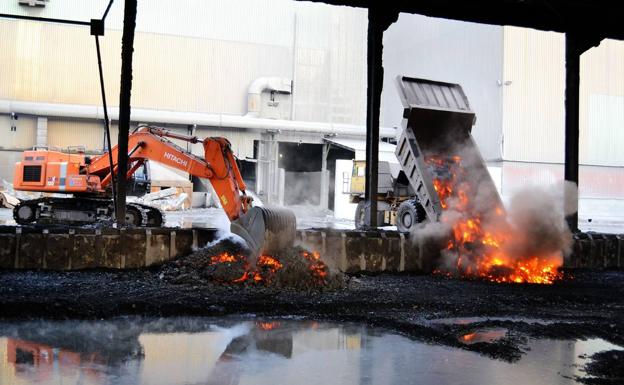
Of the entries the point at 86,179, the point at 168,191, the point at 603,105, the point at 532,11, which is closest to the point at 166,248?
the point at 86,179

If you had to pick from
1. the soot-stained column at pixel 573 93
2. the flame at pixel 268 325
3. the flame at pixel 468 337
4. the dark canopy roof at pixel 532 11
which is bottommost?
the flame at pixel 268 325

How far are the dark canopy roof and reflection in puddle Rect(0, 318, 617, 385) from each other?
7.37 m

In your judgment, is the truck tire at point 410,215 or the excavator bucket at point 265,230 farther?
the truck tire at point 410,215

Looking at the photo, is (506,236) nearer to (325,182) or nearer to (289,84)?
(325,182)

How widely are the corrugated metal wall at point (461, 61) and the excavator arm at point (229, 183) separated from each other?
22.2 m

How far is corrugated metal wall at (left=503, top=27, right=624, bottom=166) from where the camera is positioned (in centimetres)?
2978

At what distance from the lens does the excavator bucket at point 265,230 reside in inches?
320

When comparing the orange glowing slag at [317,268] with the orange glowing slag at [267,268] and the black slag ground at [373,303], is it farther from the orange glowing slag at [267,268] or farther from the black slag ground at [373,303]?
the black slag ground at [373,303]

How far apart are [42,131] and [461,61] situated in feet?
75.6

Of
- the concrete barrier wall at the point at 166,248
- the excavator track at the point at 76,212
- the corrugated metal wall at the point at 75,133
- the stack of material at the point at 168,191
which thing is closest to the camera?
the concrete barrier wall at the point at 166,248

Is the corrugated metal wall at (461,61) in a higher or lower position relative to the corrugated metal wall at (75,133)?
higher

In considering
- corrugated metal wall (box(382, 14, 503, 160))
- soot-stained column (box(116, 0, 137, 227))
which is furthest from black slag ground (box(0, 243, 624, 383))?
corrugated metal wall (box(382, 14, 503, 160))

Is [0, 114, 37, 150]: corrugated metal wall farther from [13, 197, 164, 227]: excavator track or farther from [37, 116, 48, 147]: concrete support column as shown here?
[13, 197, 164, 227]: excavator track

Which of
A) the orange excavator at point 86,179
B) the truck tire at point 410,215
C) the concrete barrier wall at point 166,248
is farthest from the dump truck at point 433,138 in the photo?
the orange excavator at point 86,179
